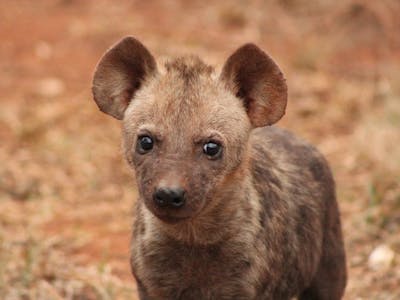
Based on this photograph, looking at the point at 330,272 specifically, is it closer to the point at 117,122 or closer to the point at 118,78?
the point at 118,78

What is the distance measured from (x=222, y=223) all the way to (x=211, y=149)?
48 cm

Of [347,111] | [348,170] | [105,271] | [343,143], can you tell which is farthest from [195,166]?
[347,111]

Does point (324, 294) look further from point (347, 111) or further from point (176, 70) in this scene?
point (347, 111)

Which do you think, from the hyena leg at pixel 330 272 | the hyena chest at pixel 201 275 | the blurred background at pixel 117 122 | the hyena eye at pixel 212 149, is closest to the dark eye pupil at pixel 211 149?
the hyena eye at pixel 212 149

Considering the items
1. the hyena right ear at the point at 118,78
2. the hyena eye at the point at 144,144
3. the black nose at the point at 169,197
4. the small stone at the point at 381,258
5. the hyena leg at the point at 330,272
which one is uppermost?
the hyena right ear at the point at 118,78

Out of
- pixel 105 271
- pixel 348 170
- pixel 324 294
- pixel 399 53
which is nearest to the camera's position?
pixel 324 294

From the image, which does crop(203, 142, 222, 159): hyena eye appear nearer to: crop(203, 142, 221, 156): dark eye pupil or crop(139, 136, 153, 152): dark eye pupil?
crop(203, 142, 221, 156): dark eye pupil

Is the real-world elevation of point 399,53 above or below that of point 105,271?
above

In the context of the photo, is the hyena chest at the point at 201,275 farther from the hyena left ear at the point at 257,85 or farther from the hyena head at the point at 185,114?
the hyena left ear at the point at 257,85

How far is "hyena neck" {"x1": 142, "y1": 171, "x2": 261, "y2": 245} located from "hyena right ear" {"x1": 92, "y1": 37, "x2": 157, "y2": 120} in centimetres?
60

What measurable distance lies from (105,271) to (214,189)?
2.35 metres

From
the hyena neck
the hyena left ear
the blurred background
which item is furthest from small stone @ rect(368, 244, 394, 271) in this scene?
the hyena left ear

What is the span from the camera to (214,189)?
15.5 ft

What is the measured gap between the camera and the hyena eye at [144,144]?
15.4 ft
